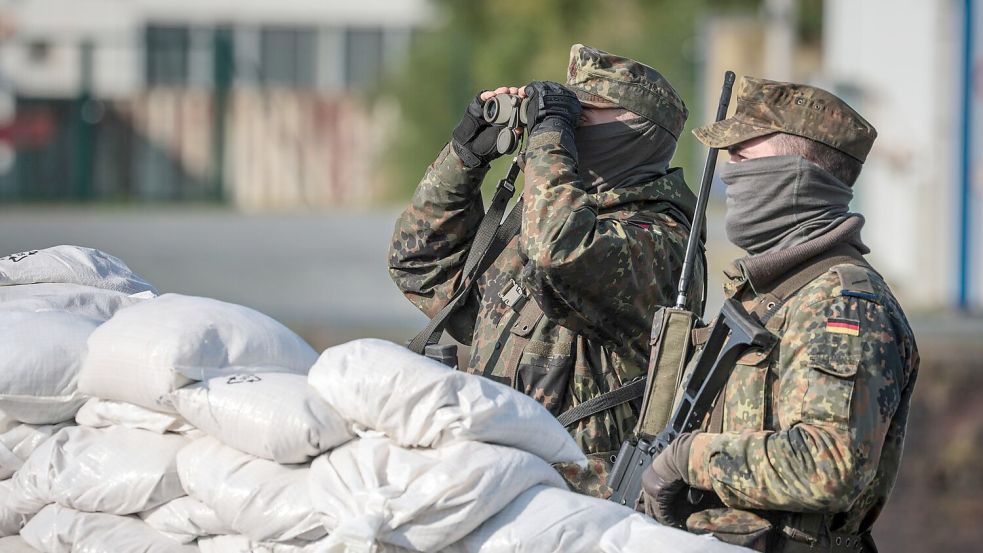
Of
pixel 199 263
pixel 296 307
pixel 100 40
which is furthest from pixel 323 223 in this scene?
pixel 100 40

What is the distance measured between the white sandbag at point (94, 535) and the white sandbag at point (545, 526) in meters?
0.80

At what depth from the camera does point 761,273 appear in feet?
10.5

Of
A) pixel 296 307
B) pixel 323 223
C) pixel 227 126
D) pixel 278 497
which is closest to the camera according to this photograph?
pixel 278 497

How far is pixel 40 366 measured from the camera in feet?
11.7

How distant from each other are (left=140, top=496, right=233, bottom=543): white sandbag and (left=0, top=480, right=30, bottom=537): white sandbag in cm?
39

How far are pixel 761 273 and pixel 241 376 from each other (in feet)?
4.06

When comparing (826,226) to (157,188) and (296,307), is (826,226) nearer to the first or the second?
(296,307)

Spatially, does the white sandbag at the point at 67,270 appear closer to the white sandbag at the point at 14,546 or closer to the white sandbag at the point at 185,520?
the white sandbag at the point at 14,546

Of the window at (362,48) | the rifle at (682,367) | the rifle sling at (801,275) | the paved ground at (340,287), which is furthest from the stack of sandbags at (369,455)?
the window at (362,48)

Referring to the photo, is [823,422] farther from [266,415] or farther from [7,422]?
[7,422]

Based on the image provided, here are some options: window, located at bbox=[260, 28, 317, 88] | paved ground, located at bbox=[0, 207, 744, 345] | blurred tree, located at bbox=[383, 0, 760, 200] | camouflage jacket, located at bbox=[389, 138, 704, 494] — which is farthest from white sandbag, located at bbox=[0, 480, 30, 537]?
window, located at bbox=[260, 28, 317, 88]

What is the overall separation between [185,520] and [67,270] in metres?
1.05

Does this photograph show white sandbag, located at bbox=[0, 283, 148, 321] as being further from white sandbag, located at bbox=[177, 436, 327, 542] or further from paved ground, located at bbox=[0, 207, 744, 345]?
paved ground, located at bbox=[0, 207, 744, 345]

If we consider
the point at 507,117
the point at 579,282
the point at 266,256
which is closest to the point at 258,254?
the point at 266,256
